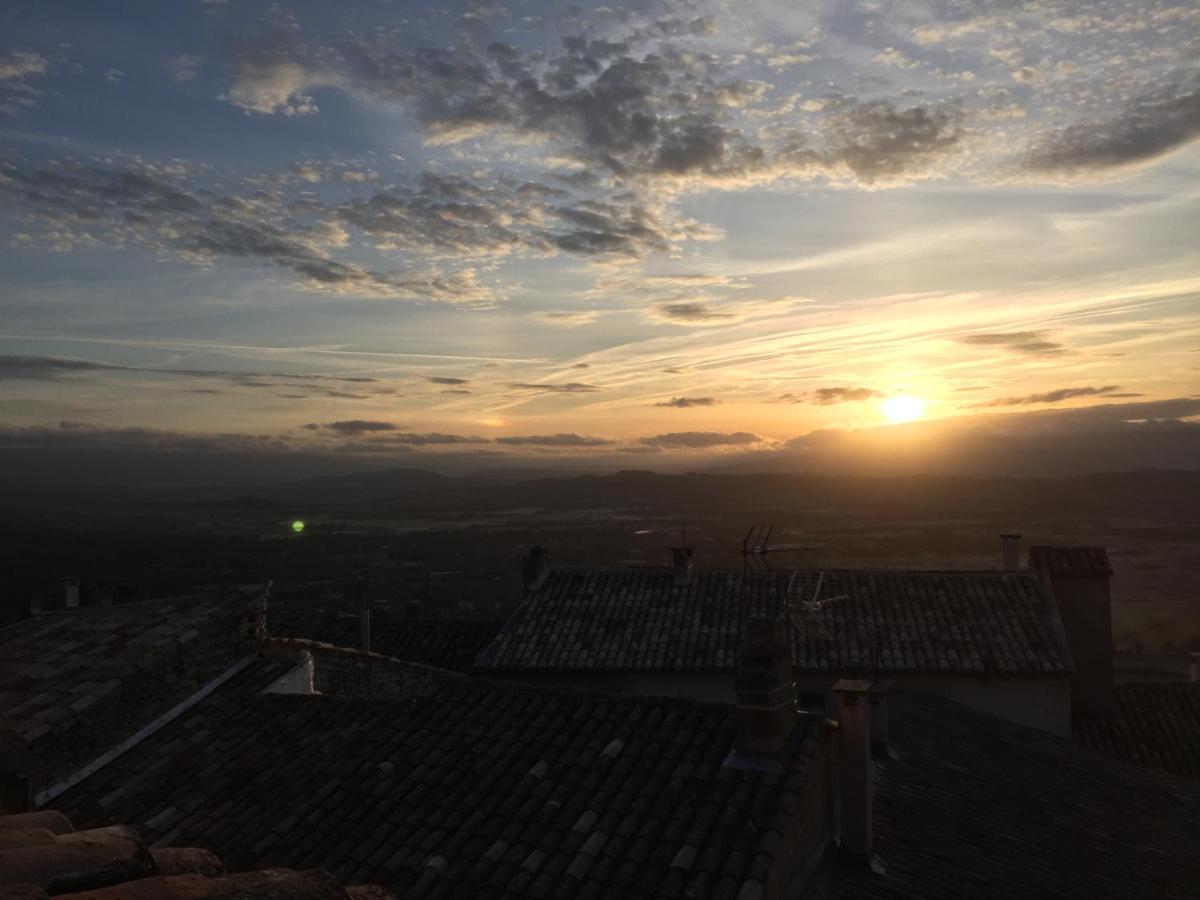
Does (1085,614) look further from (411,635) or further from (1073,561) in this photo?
(411,635)

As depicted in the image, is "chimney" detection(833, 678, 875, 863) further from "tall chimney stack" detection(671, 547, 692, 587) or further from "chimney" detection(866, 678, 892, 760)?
"tall chimney stack" detection(671, 547, 692, 587)

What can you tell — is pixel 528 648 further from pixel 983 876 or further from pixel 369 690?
pixel 983 876

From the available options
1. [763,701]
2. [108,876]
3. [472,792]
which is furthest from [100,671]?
[108,876]

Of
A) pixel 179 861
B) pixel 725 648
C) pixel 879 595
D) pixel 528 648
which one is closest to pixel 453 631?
pixel 528 648

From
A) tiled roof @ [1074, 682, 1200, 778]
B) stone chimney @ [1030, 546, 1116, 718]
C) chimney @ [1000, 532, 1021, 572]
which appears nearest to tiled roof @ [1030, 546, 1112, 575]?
stone chimney @ [1030, 546, 1116, 718]

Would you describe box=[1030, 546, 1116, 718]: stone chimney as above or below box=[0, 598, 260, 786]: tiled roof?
below

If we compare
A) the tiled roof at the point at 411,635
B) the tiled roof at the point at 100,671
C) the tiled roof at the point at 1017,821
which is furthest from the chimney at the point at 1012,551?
the tiled roof at the point at 100,671
